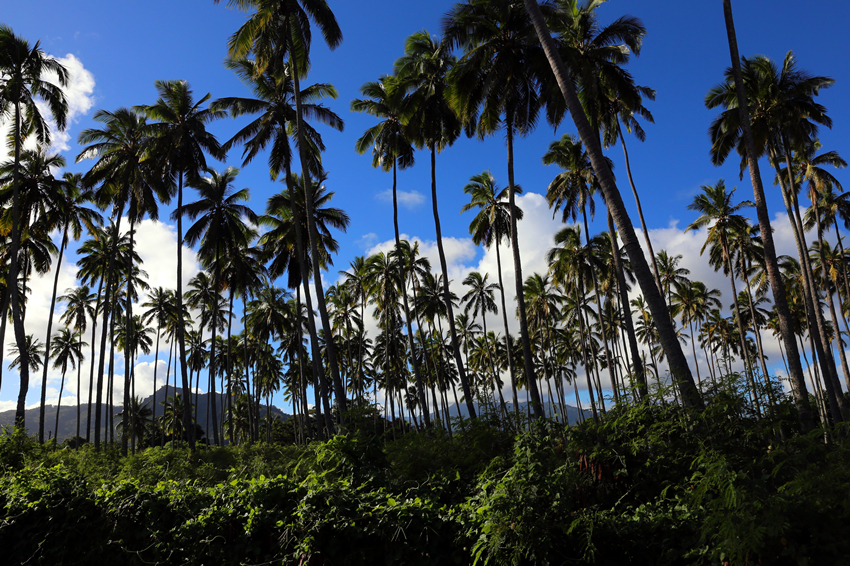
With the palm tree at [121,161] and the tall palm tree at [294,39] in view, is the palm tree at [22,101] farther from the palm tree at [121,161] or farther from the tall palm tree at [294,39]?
the tall palm tree at [294,39]

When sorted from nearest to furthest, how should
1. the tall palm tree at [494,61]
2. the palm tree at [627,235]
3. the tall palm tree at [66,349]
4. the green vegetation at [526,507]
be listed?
1. the green vegetation at [526,507]
2. the palm tree at [627,235]
3. the tall palm tree at [494,61]
4. the tall palm tree at [66,349]

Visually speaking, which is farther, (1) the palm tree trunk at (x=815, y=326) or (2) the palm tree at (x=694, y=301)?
(2) the palm tree at (x=694, y=301)

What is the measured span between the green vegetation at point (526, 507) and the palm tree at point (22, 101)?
16973 mm

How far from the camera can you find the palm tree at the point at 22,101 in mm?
18891

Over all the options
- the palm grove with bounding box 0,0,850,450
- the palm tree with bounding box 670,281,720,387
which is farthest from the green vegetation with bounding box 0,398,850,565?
the palm tree with bounding box 670,281,720,387

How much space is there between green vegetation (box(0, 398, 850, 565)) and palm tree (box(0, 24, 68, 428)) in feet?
55.7

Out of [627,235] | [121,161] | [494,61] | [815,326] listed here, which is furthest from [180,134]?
[815,326]

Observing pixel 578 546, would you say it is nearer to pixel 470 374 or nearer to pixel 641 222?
pixel 641 222

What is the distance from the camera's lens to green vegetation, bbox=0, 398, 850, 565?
3801 mm

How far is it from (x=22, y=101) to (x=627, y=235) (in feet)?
83.0

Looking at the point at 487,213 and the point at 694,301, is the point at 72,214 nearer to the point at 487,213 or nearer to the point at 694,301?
the point at 487,213

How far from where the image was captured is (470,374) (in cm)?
5969

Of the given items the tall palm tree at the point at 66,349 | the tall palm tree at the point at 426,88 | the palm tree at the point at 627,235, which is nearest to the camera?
the palm tree at the point at 627,235

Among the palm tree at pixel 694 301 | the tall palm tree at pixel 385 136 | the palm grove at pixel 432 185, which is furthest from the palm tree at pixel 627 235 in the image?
the palm tree at pixel 694 301
